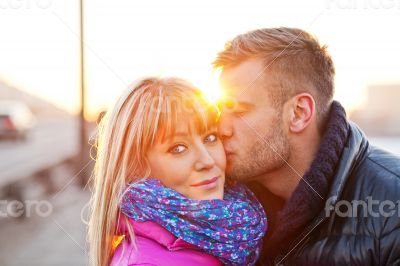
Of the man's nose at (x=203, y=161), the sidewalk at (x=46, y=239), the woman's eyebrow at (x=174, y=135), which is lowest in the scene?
the sidewalk at (x=46, y=239)

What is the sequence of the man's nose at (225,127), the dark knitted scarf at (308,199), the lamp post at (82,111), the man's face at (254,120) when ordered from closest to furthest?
the dark knitted scarf at (308,199) → the man's nose at (225,127) → the man's face at (254,120) → the lamp post at (82,111)

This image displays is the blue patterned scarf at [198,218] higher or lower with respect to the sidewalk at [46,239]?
higher

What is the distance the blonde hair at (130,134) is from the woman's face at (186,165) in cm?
4

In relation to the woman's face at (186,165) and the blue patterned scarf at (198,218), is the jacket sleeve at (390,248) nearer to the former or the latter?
the blue patterned scarf at (198,218)

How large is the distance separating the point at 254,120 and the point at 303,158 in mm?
368

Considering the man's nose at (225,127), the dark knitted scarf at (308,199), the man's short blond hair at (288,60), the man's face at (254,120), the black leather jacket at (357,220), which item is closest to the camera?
the black leather jacket at (357,220)

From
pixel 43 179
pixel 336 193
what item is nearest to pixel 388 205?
pixel 336 193

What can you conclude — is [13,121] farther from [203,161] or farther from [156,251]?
[156,251]

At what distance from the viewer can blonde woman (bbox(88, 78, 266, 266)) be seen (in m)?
2.79

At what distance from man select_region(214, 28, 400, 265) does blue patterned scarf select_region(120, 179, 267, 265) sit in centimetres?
22

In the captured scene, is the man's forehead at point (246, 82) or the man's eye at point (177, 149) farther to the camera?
the man's forehead at point (246, 82)

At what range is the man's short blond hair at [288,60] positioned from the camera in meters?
3.50

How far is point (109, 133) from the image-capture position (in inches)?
116

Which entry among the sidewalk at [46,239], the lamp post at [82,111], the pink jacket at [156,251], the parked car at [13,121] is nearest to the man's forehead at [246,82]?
the pink jacket at [156,251]
